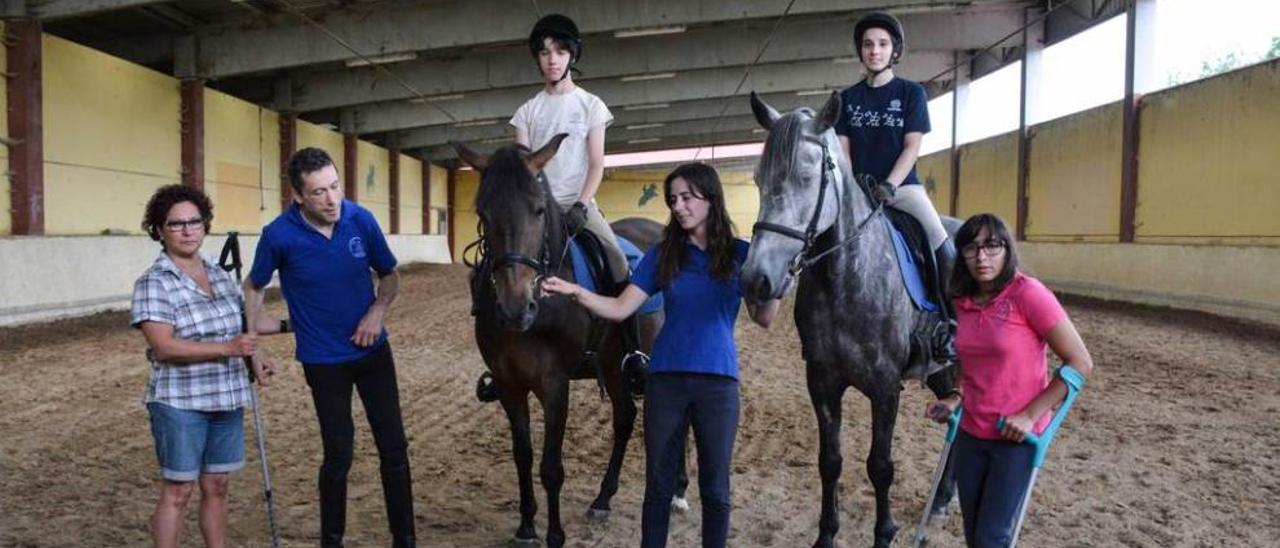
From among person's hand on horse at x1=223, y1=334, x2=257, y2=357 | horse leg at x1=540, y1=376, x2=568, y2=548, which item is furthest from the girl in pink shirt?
person's hand on horse at x1=223, y1=334, x2=257, y2=357

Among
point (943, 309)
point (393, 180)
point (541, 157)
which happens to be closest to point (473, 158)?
point (541, 157)

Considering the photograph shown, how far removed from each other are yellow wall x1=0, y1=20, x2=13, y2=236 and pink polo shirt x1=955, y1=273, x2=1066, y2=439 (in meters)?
12.2

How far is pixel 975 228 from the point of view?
8.94 ft

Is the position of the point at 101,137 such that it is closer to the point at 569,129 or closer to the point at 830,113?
the point at 569,129

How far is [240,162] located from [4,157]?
22.0 ft

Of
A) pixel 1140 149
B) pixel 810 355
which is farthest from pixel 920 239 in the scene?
pixel 1140 149

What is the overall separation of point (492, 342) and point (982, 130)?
21.6 meters

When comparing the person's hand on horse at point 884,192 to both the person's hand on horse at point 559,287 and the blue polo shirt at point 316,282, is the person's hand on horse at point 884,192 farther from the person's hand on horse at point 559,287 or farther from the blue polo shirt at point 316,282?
the blue polo shirt at point 316,282

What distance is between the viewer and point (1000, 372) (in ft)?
8.66

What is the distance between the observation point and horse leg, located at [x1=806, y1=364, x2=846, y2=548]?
3.73 m

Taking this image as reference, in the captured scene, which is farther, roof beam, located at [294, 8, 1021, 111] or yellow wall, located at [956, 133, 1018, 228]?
yellow wall, located at [956, 133, 1018, 228]

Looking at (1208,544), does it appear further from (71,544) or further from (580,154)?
(71,544)

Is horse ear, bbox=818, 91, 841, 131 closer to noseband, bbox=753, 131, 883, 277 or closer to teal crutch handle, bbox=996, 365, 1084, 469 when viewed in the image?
noseband, bbox=753, 131, 883, 277

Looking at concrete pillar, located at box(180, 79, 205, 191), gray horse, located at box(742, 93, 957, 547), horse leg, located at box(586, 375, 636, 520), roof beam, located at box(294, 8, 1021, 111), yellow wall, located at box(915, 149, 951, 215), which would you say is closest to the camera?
gray horse, located at box(742, 93, 957, 547)
